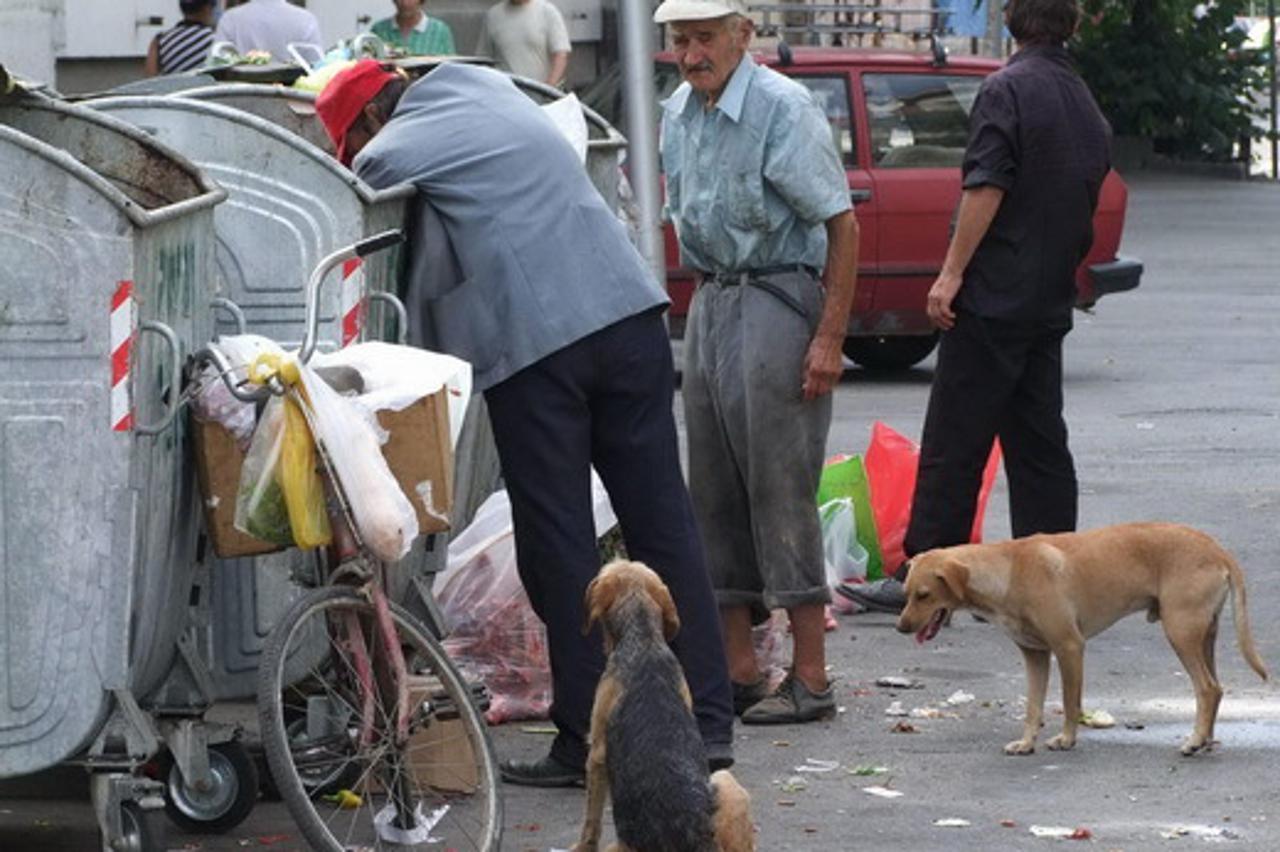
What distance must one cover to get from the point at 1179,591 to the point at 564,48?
1123 centimetres

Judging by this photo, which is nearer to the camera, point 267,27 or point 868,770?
point 868,770

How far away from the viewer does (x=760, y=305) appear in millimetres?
8023

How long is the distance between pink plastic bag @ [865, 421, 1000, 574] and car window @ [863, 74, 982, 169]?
212 inches

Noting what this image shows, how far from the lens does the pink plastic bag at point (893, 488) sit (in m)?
10.2

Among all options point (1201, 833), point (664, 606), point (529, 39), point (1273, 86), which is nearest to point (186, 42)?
point (529, 39)

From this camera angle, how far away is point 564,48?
18.5 m

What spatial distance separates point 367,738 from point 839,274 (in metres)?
2.15

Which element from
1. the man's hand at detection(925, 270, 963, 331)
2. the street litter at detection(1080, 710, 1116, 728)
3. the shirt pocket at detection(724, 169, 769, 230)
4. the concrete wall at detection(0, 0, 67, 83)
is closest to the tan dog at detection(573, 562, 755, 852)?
the shirt pocket at detection(724, 169, 769, 230)

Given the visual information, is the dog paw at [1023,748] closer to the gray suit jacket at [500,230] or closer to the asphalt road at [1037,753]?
the asphalt road at [1037,753]

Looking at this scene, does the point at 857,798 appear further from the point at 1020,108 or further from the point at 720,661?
the point at 1020,108

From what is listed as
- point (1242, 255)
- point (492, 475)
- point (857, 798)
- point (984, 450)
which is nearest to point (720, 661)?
point (857, 798)

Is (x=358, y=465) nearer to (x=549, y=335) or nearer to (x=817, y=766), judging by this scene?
(x=549, y=335)

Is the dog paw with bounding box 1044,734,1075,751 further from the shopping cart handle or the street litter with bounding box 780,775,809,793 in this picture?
the shopping cart handle

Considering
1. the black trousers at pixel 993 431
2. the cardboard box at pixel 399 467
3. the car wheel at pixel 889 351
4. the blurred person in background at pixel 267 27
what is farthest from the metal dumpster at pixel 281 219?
the car wheel at pixel 889 351
